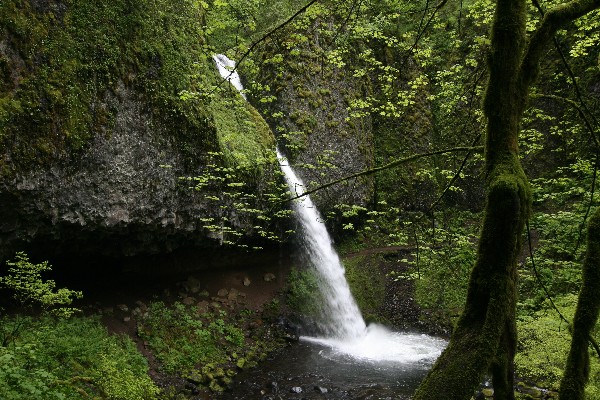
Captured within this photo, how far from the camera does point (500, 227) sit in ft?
7.89

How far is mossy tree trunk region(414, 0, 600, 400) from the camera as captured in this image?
2.25 m

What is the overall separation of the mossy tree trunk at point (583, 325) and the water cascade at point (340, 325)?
22.7ft

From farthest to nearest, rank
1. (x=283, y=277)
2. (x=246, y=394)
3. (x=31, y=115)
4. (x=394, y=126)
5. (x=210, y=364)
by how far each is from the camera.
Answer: (x=394, y=126), (x=283, y=277), (x=210, y=364), (x=246, y=394), (x=31, y=115)

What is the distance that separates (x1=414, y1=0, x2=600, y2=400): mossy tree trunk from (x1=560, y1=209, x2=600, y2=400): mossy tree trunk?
459 millimetres

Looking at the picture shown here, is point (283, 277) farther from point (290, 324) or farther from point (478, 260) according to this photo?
point (478, 260)

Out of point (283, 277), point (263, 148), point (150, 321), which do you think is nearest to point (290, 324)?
point (283, 277)

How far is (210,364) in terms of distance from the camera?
891cm

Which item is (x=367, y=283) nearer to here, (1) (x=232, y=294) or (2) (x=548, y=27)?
(1) (x=232, y=294)


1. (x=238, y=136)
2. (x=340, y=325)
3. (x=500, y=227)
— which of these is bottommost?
(x=340, y=325)

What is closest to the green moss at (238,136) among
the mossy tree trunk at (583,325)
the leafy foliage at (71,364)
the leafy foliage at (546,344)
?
the leafy foliage at (71,364)

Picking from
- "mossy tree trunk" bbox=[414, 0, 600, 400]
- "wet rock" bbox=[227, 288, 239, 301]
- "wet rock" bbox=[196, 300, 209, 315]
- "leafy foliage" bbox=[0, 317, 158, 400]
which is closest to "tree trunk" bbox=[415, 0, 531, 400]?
"mossy tree trunk" bbox=[414, 0, 600, 400]

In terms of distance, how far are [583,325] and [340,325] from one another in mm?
9874

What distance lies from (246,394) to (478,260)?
6869mm

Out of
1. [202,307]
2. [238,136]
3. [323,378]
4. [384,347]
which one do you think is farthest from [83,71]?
[384,347]
